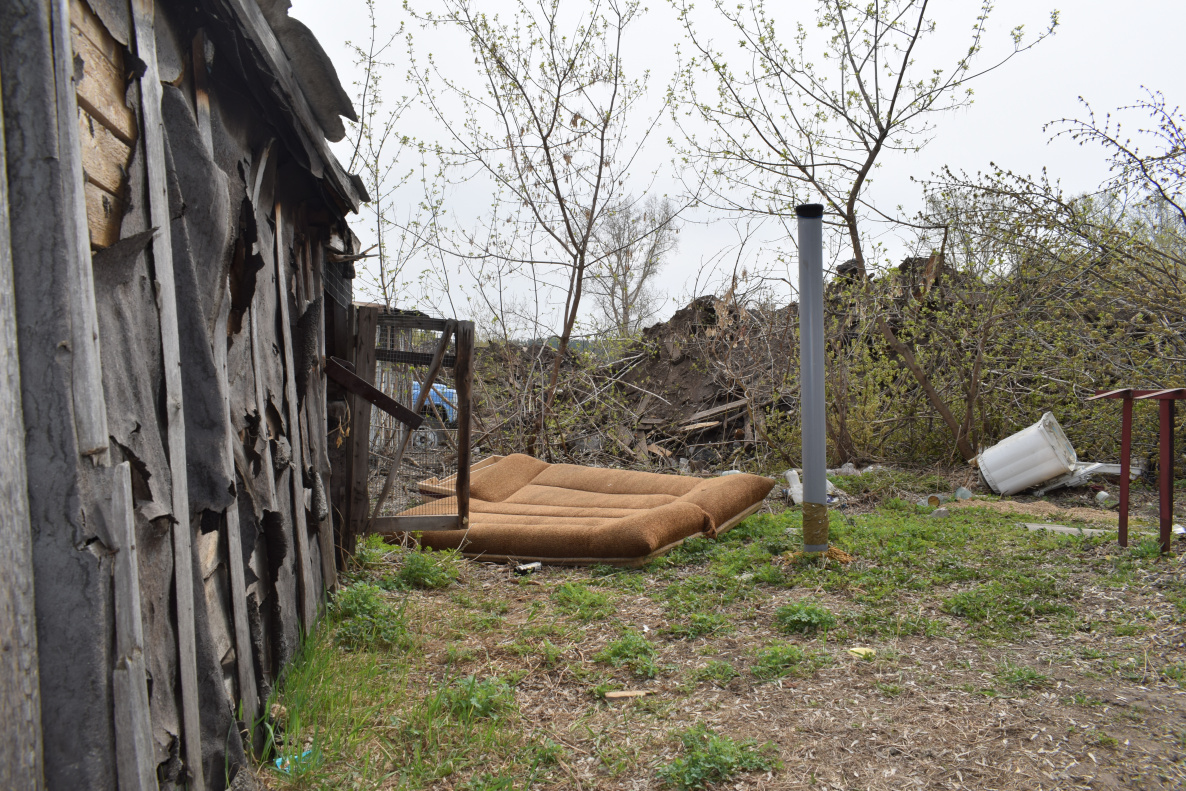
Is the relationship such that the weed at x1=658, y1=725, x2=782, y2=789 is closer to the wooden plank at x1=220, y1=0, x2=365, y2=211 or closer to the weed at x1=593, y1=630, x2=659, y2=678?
Result: the weed at x1=593, y1=630, x2=659, y2=678

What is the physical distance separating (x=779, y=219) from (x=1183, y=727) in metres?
5.83

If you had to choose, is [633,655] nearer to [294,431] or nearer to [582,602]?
[582,602]

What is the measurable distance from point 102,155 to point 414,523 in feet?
11.1

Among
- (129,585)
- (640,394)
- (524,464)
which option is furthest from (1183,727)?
(640,394)

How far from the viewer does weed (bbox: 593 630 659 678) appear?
3092 millimetres

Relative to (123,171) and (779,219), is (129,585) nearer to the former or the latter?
(123,171)

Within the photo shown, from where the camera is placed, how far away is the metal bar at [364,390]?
13.1 ft

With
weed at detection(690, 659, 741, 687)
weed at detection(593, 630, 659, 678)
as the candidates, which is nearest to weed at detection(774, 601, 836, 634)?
weed at detection(690, 659, 741, 687)

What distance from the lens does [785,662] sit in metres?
3.08

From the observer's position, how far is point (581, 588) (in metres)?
4.23

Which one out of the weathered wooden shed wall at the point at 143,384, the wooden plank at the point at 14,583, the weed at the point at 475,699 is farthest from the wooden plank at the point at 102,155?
the weed at the point at 475,699

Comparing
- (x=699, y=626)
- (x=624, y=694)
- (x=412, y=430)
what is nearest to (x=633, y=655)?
(x=624, y=694)

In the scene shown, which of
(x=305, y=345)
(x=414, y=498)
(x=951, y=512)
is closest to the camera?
(x=305, y=345)

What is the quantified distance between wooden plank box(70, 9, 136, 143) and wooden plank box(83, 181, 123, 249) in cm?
16
